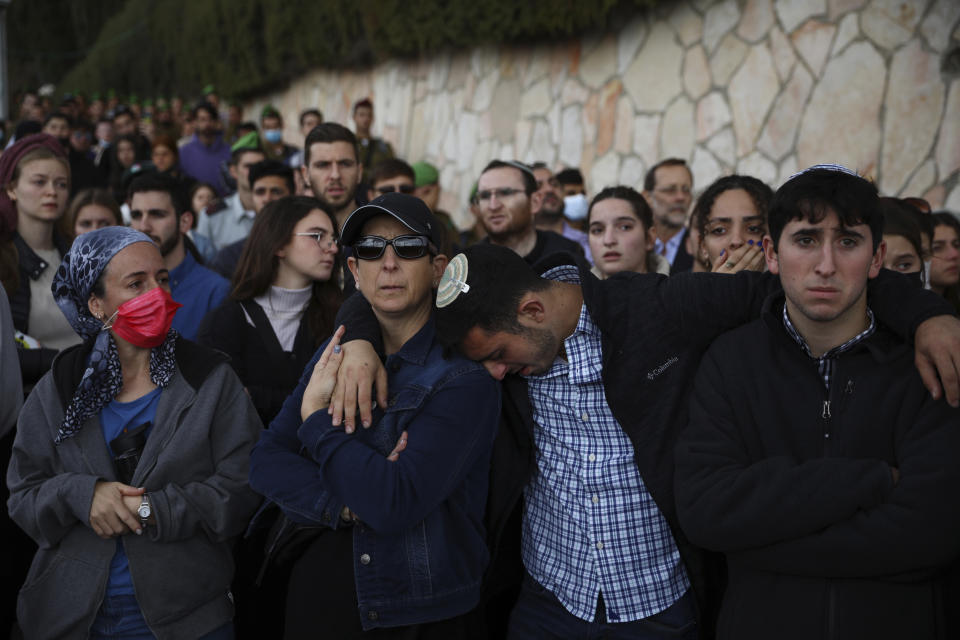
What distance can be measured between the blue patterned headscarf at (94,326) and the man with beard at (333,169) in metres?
2.23

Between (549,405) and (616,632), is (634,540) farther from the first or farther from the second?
(549,405)

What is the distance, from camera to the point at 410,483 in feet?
7.58

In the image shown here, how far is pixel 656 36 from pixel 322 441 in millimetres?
6603

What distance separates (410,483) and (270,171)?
13.8 ft

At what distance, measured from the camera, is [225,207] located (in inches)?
281

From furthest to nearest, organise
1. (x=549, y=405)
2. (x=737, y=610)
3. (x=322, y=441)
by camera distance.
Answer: (x=549, y=405), (x=322, y=441), (x=737, y=610)

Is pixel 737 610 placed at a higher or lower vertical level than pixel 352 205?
lower

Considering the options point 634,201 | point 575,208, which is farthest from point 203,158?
point 634,201

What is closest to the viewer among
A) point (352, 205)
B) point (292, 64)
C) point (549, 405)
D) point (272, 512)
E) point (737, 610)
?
point (737, 610)

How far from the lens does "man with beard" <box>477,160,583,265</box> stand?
5.29 meters

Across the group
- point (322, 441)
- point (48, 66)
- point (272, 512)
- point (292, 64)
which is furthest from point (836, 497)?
point (48, 66)

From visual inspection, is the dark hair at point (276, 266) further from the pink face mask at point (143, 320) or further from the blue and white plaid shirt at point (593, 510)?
the blue and white plaid shirt at point (593, 510)

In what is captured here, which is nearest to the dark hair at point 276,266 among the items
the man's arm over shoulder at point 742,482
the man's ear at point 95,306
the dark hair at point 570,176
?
the man's ear at point 95,306

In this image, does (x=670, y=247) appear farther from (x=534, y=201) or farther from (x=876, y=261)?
(x=876, y=261)
